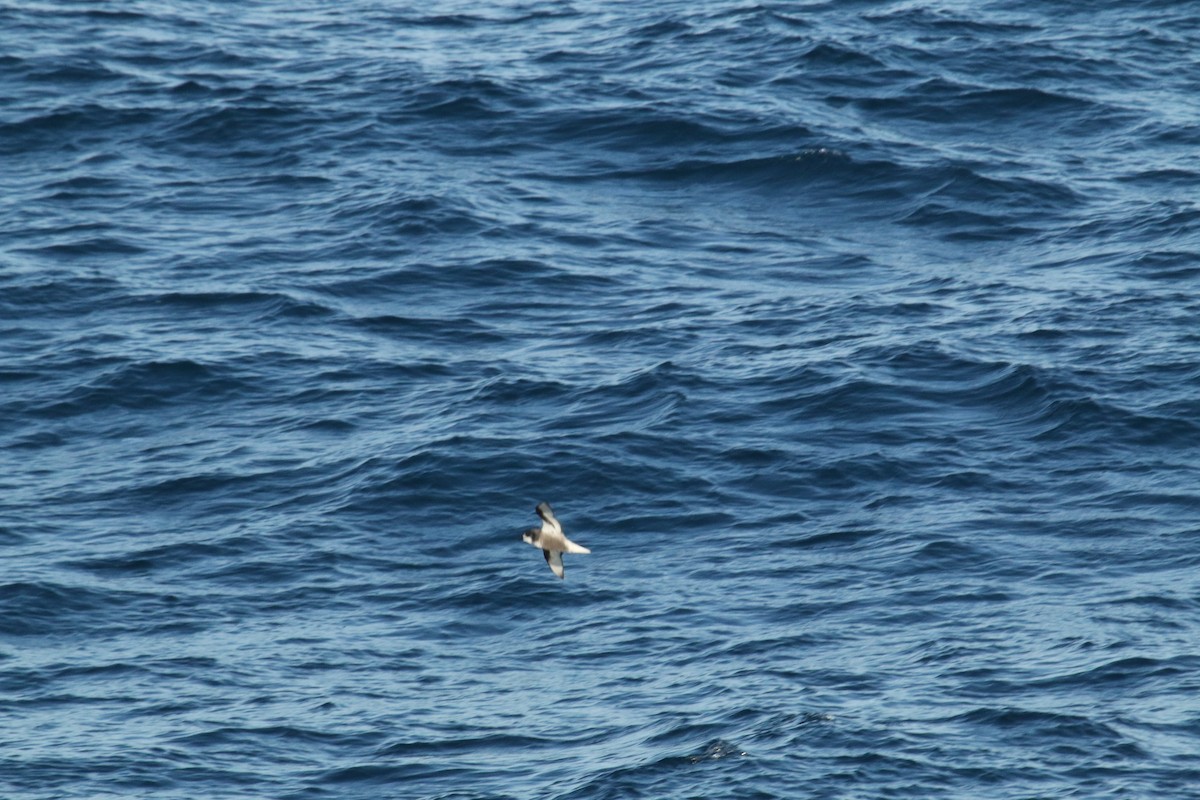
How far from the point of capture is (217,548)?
36.3 m

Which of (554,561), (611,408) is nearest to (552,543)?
(554,561)

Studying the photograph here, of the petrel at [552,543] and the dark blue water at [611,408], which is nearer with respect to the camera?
the petrel at [552,543]

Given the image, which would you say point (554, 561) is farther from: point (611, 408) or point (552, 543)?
point (611, 408)

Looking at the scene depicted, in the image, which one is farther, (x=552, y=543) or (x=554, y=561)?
(x=552, y=543)

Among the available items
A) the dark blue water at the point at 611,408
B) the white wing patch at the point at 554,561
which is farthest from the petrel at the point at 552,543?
the dark blue water at the point at 611,408

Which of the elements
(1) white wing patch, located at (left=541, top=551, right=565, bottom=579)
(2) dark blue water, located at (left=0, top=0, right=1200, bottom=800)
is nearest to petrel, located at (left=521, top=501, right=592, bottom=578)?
(1) white wing patch, located at (left=541, top=551, right=565, bottom=579)

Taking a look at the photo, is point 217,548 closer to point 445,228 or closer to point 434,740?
point 434,740

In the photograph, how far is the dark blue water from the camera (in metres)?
31.6

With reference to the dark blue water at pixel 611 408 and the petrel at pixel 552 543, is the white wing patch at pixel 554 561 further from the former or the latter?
the dark blue water at pixel 611 408

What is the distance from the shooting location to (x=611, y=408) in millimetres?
39500

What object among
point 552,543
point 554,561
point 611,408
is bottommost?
point 611,408

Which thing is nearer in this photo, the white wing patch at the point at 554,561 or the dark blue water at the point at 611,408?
the white wing patch at the point at 554,561

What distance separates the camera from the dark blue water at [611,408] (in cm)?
3161

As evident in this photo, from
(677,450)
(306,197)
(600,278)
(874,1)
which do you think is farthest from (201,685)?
(874,1)
